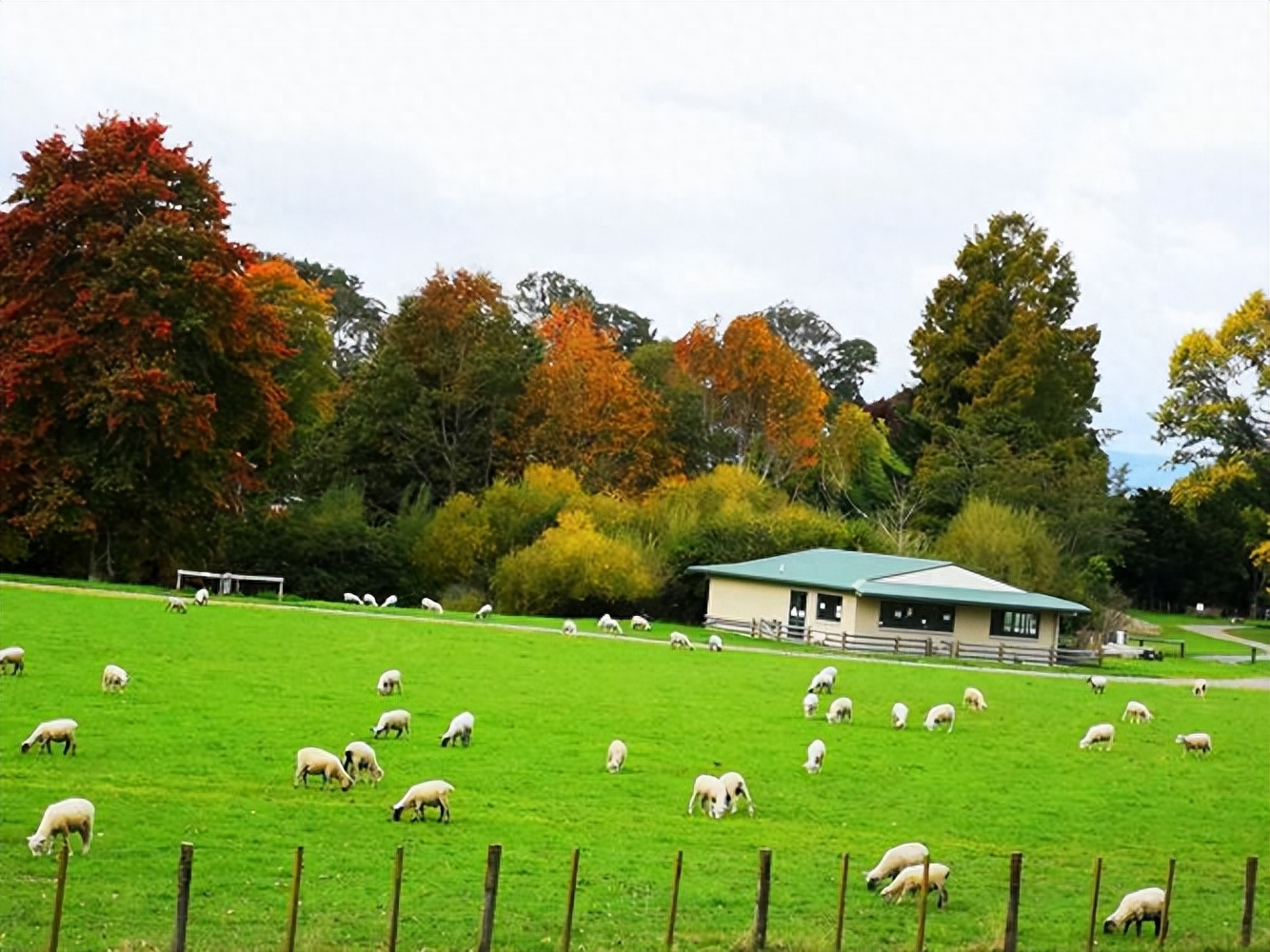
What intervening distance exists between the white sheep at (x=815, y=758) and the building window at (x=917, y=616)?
32598 mm

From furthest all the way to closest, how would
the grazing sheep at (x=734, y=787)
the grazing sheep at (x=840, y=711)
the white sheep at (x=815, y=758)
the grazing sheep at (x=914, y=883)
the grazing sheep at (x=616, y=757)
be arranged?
the grazing sheep at (x=840, y=711), the white sheep at (x=815, y=758), the grazing sheep at (x=616, y=757), the grazing sheep at (x=734, y=787), the grazing sheep at (x=914, y=883)

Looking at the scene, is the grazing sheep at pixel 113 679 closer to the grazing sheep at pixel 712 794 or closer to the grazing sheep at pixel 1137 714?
the grazing sheep at pixel 712 794

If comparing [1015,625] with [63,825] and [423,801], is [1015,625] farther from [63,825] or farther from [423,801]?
[63,825]

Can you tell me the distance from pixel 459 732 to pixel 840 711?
9.83m

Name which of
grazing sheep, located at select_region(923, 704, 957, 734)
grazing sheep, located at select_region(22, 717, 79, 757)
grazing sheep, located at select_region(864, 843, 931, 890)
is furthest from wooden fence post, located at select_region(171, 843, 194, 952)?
grazing sheep, located at select_region(923, 704, 957, 734)

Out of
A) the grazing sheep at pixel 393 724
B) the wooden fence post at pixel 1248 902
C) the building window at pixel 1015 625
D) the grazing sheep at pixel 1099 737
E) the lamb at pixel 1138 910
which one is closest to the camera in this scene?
the wooden fence post at pixel 1248 902

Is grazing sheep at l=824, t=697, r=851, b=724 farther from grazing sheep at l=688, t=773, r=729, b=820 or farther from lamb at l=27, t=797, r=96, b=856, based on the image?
lamb at l=27, t=797, r=96, b=856

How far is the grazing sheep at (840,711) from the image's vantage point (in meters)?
34.6

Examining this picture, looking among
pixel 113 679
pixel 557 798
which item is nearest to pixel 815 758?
pixel 557 798

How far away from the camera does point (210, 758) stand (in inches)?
988

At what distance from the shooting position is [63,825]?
1869 cm

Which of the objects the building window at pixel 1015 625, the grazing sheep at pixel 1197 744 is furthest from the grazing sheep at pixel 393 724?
the building window at pixel 1015 625

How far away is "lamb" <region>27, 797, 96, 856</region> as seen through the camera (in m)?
18.6

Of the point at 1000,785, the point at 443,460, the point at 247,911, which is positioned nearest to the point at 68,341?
the point at 443,460
